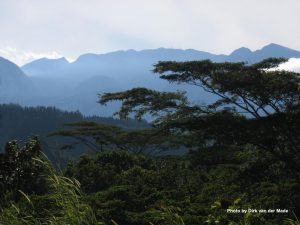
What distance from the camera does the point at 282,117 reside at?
14961 mm

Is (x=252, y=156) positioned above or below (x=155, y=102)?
below

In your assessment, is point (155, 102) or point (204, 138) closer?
point (204, 138)

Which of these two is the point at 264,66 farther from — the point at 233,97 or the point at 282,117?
the point at 282,117

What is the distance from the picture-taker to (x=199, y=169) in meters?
18.1

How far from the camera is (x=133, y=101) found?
2258 centimetres

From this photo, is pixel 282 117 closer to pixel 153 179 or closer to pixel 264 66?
pixel 264 66

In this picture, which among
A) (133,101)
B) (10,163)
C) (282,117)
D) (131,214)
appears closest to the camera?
(131,214)

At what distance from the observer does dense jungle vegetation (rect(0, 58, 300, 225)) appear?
23.7 feet

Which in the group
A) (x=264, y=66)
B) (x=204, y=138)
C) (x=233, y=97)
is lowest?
(x=204, y=138)

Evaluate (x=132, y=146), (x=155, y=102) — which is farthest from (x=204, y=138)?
(x=132, y=146)

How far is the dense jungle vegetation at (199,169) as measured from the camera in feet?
23.7

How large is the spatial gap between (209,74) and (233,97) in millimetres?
1233

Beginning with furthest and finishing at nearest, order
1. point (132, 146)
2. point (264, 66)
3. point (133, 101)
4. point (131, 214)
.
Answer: point (132, 146) → point (133, 101) → point (264, 66) → point (131, 214)

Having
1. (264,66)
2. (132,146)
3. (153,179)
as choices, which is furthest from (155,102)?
(132,146)
